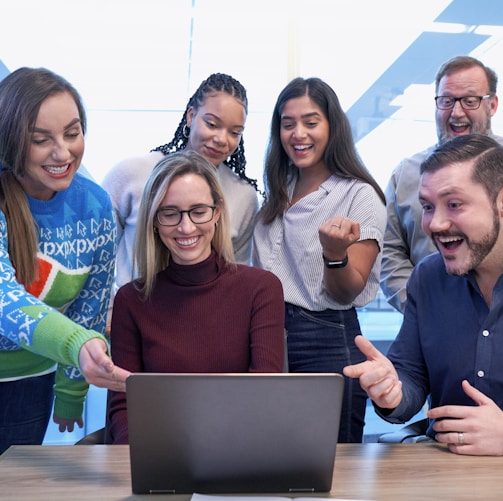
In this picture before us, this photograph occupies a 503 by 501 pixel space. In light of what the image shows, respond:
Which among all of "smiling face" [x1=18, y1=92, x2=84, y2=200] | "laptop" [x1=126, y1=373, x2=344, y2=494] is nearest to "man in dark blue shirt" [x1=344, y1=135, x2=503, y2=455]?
"laptop" [x1=126, y1=373, x2=344, y2=494]

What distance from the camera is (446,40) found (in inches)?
167

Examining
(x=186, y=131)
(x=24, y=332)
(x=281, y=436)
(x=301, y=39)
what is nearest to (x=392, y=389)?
(x=281, y=436)

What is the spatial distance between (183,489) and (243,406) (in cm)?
22

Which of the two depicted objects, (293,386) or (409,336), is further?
(409,336)

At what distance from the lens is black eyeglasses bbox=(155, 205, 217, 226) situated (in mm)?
2066

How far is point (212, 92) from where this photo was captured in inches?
97.6

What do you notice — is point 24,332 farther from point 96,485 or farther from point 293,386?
point 293,386

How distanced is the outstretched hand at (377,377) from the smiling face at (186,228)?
2.25 ft

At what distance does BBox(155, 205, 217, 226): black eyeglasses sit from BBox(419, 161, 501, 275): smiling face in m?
0.65

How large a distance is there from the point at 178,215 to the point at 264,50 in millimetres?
2424

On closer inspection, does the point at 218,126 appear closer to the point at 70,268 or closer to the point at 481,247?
the point at 70,268

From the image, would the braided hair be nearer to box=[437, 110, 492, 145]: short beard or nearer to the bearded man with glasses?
the bearded man with glasses

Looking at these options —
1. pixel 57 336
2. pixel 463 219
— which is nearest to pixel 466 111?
pixel 463 219

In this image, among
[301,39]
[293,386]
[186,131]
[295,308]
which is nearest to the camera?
[293,386]
